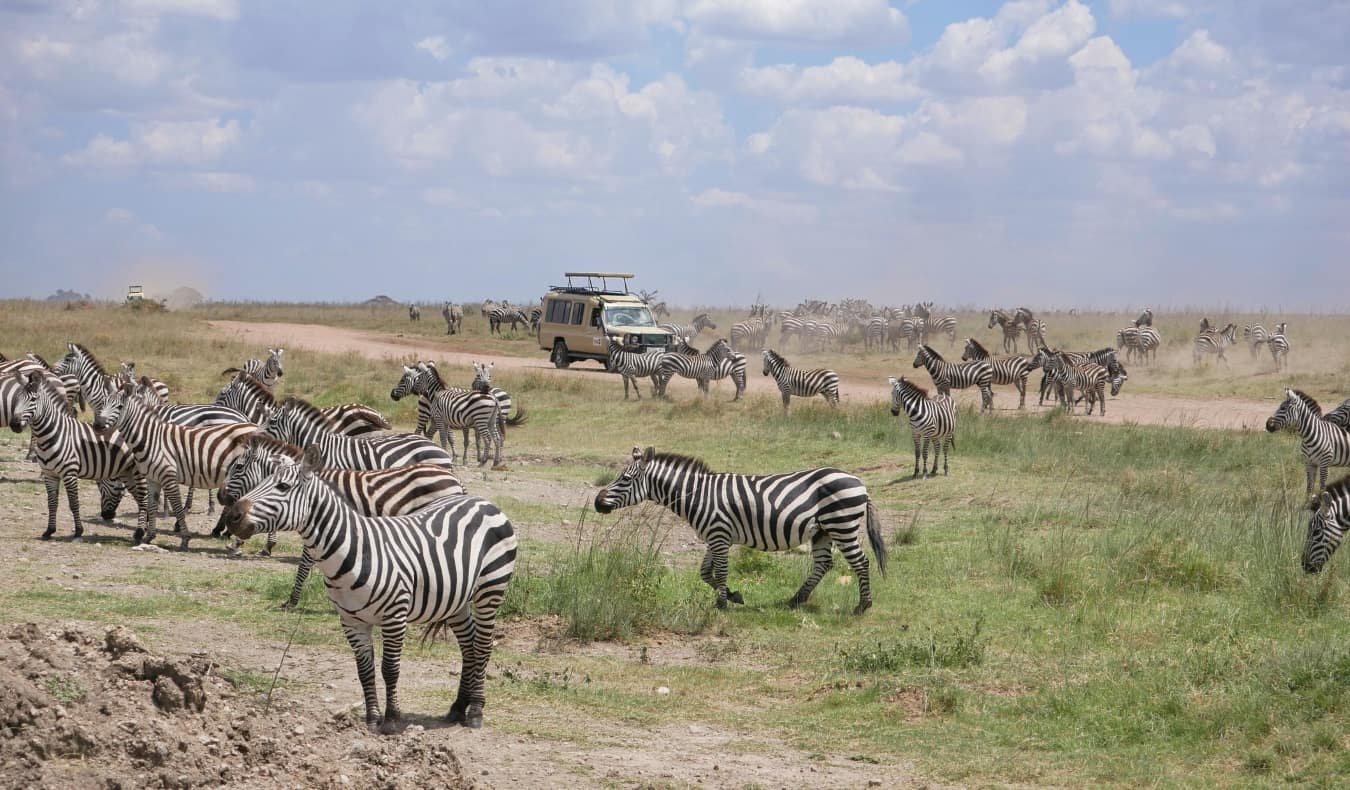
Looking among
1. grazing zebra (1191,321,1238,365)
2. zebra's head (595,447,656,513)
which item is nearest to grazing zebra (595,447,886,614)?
zebra's head (595,447,656,513)

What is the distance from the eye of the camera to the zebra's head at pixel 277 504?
729 cm

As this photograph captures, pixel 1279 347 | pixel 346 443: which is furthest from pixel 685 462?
pixel 1279 347

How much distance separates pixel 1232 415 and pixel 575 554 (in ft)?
68.8

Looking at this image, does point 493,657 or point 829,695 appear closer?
point 829,695

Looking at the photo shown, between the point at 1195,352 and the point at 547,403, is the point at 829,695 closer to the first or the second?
the point at 547,403

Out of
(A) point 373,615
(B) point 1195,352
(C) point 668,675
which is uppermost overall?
(B) point 1195,352

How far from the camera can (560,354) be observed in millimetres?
40375

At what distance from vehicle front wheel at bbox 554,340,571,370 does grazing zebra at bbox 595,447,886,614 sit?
28.0 metres

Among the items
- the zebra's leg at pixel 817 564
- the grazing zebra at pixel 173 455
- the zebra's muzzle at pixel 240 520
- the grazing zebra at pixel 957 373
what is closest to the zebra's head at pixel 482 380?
the grazing zebra at pixel 173 455

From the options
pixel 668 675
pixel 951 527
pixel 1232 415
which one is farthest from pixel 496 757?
pixel 1232 415

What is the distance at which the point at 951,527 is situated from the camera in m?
16.1

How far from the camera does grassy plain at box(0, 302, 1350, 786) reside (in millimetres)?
8297

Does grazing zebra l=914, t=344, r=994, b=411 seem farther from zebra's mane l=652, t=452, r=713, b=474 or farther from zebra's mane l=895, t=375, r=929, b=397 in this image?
zebra's mane l=652, t=452, r=713, b=474

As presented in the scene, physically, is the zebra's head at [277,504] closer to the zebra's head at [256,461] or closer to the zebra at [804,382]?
the zebra's head at [256,461]
